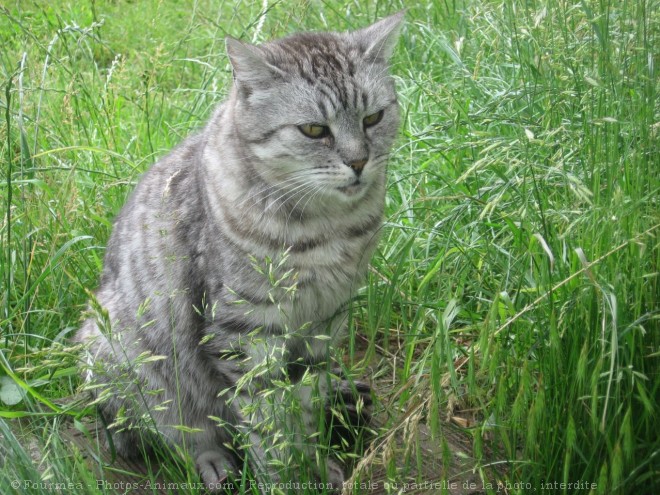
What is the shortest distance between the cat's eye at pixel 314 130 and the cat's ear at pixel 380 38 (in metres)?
0.30

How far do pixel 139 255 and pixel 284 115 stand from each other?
0.70 metres

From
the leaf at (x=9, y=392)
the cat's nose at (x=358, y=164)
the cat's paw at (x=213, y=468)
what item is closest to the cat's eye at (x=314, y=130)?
the cat's nose at (x=358, y=164)

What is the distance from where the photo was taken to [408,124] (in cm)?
379

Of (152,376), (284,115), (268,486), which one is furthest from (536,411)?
(152,376)

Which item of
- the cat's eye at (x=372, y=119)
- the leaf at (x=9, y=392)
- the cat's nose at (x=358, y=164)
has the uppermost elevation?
the cat's eye at (x=372, y=119)

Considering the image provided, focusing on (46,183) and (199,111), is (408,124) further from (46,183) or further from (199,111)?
(46,183)

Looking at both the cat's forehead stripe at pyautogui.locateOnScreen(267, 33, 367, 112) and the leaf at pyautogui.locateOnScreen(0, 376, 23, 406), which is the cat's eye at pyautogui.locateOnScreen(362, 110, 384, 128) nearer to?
the cat's forehead stripe at pyautogui.locateOnScreen(267, 33, 367, 112)

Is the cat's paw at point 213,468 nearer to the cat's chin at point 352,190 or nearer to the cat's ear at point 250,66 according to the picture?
the cat's chin at point 352,190

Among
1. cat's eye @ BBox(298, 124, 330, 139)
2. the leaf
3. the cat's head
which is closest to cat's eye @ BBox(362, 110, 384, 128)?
the cat's head

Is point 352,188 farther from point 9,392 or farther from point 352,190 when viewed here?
point 9,392

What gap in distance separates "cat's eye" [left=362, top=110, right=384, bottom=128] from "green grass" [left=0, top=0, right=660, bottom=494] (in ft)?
0.92

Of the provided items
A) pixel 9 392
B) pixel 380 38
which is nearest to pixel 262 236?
pixel 380 38

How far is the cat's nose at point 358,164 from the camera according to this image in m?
2.49

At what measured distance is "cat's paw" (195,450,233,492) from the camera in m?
2.59
